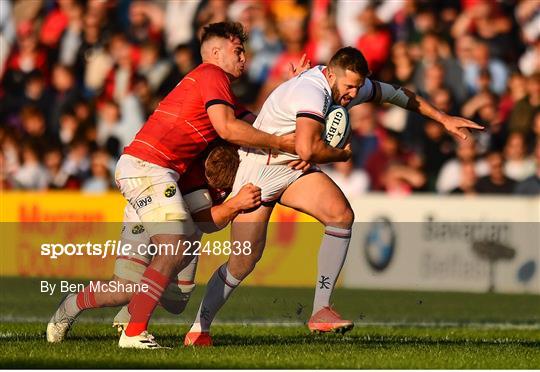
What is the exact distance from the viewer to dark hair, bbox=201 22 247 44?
Answer: 34.0 feet

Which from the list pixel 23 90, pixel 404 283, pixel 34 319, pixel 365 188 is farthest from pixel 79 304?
pixel 23 90

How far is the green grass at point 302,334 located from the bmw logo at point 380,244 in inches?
18.3

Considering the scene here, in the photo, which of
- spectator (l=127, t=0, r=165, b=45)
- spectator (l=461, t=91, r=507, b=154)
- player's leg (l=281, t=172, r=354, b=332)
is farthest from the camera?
spectator (l=127, t=0, r=165, b=45)

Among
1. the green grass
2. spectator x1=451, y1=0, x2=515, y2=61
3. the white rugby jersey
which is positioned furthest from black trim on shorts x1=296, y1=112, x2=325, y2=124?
spectator x1=451, y1=0, x2=515, y2=61

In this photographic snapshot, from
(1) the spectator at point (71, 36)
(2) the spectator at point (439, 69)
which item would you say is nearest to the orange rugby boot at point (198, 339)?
(2) the spectator at point (439, 69)

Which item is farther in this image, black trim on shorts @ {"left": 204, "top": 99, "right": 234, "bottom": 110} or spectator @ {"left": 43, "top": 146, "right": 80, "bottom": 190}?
A: spectator @ {"left": 43, "top": 146, "right": 80, "bottom": 190}

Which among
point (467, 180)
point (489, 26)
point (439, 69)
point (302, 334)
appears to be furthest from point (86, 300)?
point (489, 26)

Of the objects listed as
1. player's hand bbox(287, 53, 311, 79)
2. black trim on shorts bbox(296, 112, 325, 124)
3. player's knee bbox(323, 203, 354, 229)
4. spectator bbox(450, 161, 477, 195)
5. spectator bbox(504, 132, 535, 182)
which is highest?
player's hand bbox(287, 53, 311, 79)

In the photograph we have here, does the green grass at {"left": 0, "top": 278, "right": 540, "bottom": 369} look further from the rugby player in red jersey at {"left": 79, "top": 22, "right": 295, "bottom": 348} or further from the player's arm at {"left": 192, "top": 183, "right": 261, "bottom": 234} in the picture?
the player's arm at {"left": 192, "top": 183, "right": 261, "bottom": 234}

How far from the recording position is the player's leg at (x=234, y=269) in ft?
34.5

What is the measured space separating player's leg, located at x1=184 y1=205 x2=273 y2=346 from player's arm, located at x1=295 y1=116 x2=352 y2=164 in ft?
2.20

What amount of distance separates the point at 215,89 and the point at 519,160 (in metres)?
7.70

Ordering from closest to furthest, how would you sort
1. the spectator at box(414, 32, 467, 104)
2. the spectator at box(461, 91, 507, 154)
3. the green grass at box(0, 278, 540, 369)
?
the green grass at box(0, 278, 540, 369) < the spectator at box(461, 91, 507, 154) < the spectator at box(414, 32, 467, 104)

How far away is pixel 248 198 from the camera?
1018 centimetres
